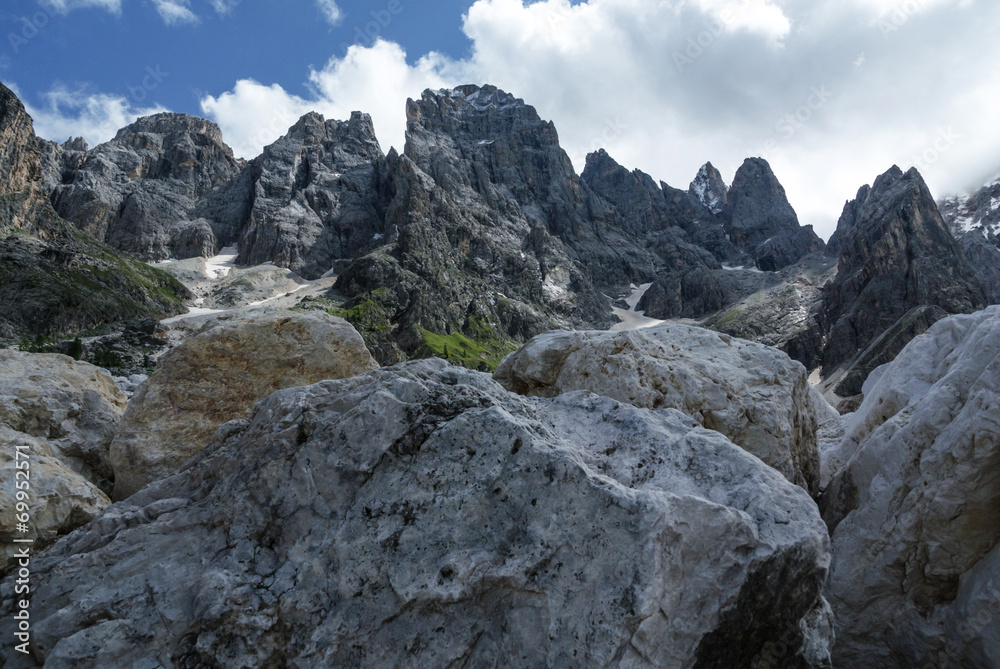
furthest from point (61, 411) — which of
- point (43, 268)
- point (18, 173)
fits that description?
point (18, 173)

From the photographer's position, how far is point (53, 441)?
32.6 ft

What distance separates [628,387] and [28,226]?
17238 cm

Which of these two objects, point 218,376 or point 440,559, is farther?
point 218,376

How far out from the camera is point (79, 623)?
552cm

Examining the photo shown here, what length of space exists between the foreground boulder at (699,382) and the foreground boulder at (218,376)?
3.86 m

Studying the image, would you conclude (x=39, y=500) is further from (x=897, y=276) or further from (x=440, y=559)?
(x=897, y=276)

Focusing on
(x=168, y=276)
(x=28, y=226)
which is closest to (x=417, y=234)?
(x=168, y=276)

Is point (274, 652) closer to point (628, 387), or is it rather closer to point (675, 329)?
point (628, 387)

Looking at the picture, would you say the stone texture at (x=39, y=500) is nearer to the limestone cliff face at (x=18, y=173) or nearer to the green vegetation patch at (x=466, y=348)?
the green vegetation patch at (x=466, y=348)

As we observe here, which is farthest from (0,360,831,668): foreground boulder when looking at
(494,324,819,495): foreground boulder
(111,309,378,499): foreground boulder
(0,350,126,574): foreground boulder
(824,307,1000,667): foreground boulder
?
(494,324,819,495): foreground boulder

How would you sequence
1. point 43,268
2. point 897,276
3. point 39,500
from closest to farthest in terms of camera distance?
point 39,500 → point 43,268 → point 897,276

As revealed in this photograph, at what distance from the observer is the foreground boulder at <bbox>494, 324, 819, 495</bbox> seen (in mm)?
10898

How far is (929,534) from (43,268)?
514 feet

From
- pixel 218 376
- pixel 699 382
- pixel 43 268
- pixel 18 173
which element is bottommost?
pixel 699 382
